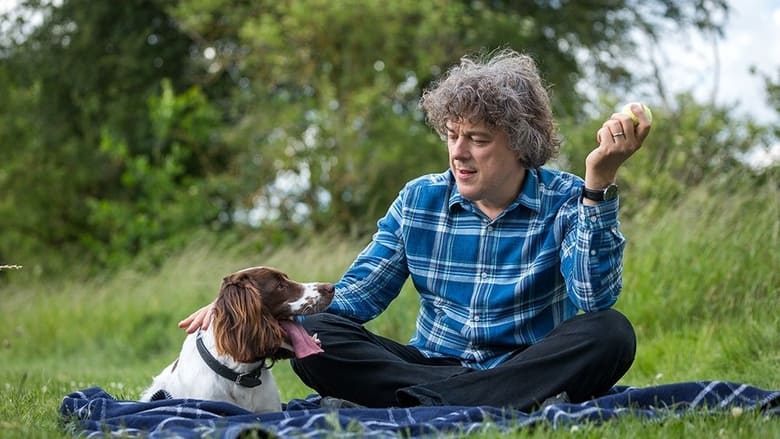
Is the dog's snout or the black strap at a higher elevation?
the dog's snout

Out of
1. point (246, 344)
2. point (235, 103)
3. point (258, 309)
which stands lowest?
point (246, 344)

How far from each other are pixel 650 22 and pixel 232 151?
7.72 meters

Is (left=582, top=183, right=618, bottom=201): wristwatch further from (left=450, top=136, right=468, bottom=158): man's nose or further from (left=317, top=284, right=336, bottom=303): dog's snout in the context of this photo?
(left=317, top=284, right=336, bottom=303): dog's snout

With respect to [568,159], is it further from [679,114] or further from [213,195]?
[213,195]

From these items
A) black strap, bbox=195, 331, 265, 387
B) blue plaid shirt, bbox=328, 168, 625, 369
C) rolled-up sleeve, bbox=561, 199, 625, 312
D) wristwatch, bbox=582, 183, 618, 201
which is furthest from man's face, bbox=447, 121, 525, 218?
black strap, bbox=195, 331, 265, 387

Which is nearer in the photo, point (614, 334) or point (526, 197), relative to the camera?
point (614, 334)

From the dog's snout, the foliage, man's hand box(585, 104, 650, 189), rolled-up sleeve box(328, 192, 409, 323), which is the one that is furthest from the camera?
the foliage

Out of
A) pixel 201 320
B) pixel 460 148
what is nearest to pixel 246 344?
pixel 201 320

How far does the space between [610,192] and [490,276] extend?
66 centimetres

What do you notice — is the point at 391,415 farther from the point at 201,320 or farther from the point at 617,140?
the point at 617,140

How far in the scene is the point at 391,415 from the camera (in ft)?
11.5

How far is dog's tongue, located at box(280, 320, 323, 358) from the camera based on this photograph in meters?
3.94

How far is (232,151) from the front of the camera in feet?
50.3

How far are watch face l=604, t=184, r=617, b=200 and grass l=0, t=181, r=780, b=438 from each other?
0.81 metres
